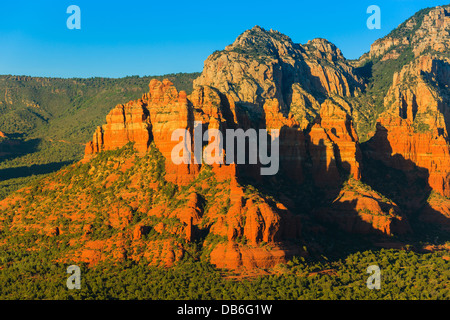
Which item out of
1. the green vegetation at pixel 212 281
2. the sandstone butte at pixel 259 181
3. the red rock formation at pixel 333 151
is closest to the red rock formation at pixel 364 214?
the sandstone butte at pixel 259 181

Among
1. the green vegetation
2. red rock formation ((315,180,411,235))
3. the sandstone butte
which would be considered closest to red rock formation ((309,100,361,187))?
the sandstone butte

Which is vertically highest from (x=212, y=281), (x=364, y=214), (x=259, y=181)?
(x=259, y=181)

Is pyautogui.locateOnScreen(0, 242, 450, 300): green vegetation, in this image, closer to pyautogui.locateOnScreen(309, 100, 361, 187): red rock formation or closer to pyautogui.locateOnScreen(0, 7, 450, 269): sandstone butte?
pyautogui.locateOnScreen(0, 7, 450, 269): sandstone butte

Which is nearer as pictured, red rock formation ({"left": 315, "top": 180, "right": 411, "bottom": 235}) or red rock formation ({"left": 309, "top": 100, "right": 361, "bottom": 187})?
red rock formation ({"left": 315, "top": 180, "right": 411, "bottom": 235})

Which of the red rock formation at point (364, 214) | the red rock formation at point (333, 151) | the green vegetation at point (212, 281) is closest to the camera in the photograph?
the green vegetation at point (212, 281)

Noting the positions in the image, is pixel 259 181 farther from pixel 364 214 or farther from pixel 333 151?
pixel 333 151

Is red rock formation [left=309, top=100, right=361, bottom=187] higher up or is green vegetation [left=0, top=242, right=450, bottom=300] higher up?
red rock formation [left=309, top=100, right=361, bottom=187]

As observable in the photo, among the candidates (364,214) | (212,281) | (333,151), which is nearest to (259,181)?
(364,214)

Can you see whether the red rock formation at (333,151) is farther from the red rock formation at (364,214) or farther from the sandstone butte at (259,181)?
the red rock formation at (364,214)

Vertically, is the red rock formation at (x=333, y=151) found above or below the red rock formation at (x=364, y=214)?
above
